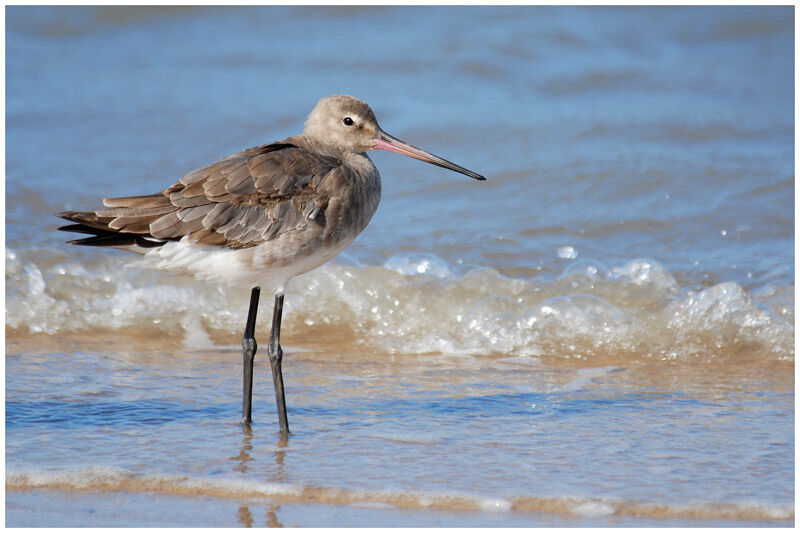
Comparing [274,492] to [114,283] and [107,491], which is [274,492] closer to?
[107,491]

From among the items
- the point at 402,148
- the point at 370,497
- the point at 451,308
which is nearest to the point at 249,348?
the point at 402,148

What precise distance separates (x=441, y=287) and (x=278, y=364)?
2.24 metres

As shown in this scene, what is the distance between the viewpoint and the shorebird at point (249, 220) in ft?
14.8

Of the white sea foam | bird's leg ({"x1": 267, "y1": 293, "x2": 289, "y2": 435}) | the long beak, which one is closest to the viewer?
bird's leg ({"x1": 267, "y1": 293, "x2": 289, "y2": 435})

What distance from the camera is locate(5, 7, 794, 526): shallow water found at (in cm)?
407

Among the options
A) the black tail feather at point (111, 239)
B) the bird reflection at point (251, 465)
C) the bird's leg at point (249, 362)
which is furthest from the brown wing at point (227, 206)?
the bird reflection at point (251, 465)

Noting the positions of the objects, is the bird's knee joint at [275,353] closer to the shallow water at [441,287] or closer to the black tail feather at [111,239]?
the shallow water at [441,287]

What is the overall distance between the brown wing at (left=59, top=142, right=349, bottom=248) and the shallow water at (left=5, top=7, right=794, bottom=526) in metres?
0.85

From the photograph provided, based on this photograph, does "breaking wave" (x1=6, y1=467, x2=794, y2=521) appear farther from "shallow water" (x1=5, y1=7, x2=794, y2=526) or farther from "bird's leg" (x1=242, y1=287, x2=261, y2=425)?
"bird's leg" (x1=242, y1=287, x2=261, y2=425)

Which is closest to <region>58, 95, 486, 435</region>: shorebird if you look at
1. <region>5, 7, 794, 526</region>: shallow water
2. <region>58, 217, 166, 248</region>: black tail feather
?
<region>58, 217, 166, 248</region>: black tail feather

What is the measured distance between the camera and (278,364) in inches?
196

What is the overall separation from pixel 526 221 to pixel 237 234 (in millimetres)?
4035

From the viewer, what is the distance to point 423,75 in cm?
1144

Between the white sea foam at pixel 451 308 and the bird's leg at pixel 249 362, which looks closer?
the bird's leg at pixel 249 362
